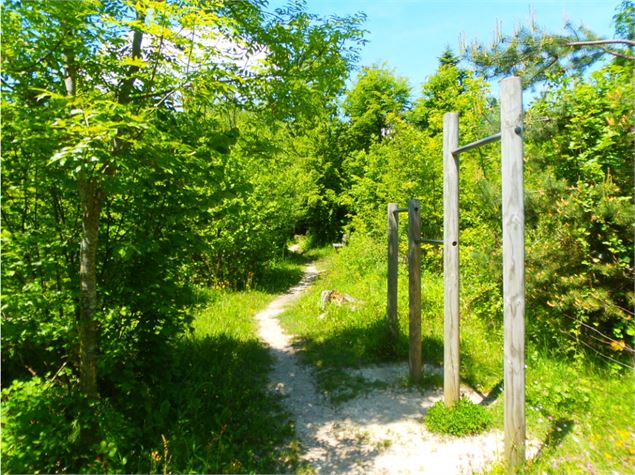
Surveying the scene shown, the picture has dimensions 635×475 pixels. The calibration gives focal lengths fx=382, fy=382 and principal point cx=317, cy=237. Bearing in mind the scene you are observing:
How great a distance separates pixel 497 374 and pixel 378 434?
1866 millimetres

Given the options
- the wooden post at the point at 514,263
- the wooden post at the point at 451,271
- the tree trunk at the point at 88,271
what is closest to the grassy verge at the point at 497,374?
the wooden post at the point at 514,263

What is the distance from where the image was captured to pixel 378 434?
3945mm

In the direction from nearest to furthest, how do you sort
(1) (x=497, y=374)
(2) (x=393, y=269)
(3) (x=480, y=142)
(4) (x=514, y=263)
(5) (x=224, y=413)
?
1. (4) (x=514, y=263)
2. (3) (x=480, y=142)
3. (5) (x=224, y=413)
4. (1) (x=497, y=374)
5. (2) (x=393, y=269)

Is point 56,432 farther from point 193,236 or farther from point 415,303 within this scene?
point 415,303

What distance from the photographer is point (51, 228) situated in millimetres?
3400

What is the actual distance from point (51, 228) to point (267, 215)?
824 centimetres

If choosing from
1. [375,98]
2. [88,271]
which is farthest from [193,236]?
[375,98]

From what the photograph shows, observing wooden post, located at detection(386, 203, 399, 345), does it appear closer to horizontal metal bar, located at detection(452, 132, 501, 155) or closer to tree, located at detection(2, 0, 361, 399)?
horizontal metal bar, located at detection(452, 132, 501, 155)

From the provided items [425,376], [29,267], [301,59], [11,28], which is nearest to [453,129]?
[301,59]

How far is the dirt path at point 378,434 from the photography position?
11.3 ft

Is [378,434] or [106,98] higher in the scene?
[106,98]

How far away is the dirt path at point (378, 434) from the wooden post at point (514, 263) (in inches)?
17.0

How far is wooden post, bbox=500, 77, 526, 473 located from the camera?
3.12 metres

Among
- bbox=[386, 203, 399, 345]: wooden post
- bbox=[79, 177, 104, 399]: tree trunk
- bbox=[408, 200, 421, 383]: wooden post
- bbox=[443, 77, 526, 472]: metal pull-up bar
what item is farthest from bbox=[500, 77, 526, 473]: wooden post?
bbox=[79, 177, 104, 399]: tree trunk
